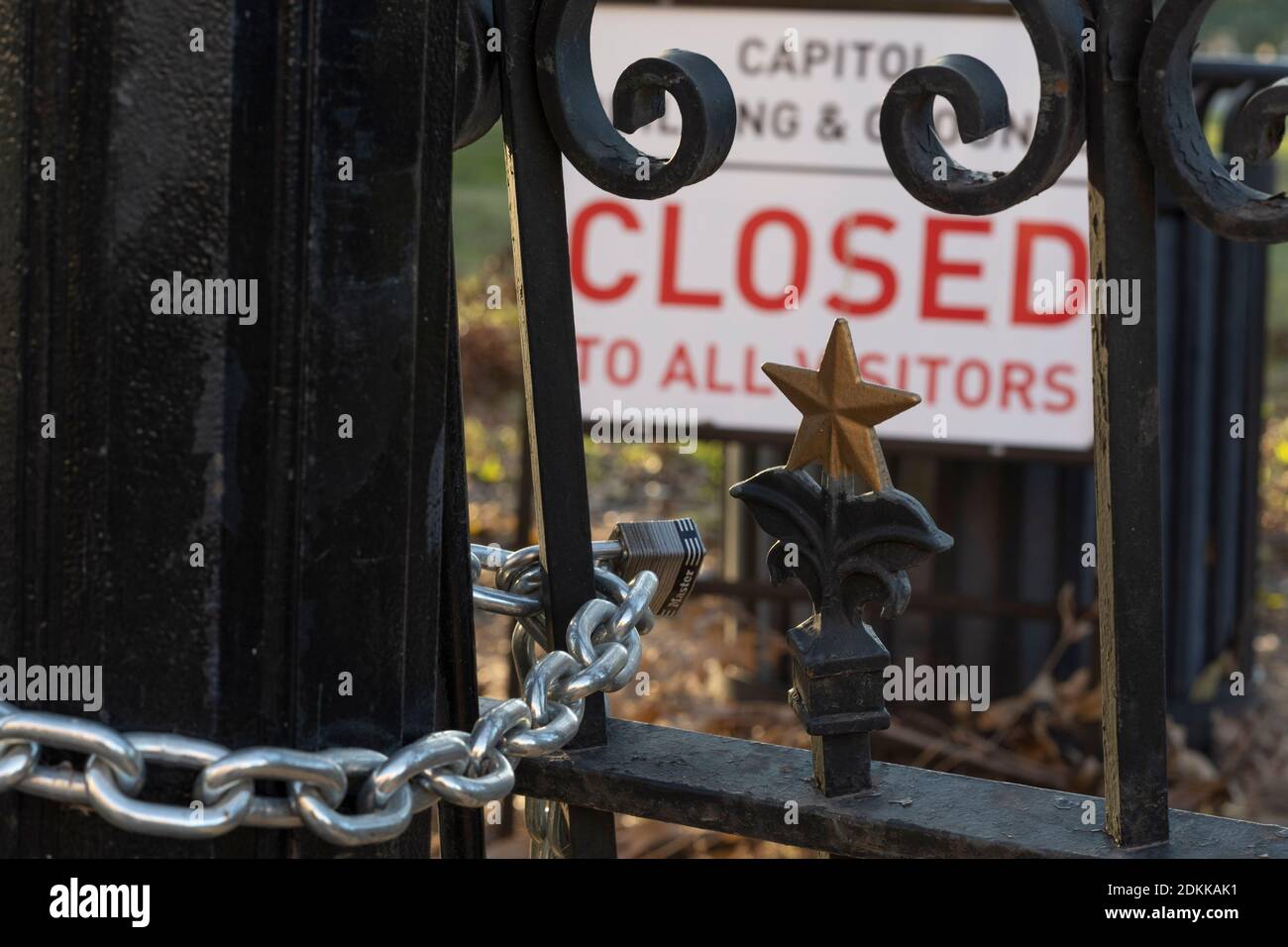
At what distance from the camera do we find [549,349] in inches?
50.3

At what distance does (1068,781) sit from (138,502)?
10.5 feet

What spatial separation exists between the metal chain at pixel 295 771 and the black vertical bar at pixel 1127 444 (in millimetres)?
387

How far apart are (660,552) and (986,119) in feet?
1.47

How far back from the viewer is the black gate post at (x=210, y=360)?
3.24ft

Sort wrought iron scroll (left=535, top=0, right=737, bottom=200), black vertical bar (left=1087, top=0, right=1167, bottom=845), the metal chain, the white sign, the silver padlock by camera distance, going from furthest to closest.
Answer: the white sign, the silver padlock, wrought iron scroll (left=535, top=0, right=737, bottom=200), black vertical bar (left=1087, top=0, right=1167, bottom=845), the metal chain

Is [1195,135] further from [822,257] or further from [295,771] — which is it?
[822,257]

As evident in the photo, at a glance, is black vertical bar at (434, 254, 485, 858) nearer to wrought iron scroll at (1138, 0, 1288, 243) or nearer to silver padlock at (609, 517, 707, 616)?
silver padlock at (609, 517, 707, 616)

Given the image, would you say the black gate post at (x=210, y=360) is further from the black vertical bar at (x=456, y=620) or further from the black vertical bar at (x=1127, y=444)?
the black vertical bar at (x=1127, y=444)

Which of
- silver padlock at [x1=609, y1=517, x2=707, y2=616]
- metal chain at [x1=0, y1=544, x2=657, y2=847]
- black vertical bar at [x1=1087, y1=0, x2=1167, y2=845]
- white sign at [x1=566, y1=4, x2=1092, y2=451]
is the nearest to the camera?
metal chain at [x1=0, y1=544, x2=657, y2=847]

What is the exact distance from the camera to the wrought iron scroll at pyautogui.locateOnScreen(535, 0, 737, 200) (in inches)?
46.1

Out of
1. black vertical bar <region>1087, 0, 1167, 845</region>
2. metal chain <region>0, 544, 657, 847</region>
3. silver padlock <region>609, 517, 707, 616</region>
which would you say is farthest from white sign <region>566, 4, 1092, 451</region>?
metal chain <region>0, 544, 657, 847</region>

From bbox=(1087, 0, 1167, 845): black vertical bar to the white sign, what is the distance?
8.14 ft

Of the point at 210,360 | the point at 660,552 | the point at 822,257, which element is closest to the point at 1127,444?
the point at 660,552

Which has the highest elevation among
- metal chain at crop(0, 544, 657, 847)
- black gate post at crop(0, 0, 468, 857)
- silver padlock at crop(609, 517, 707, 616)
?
black gate post at crop(0, 0, 468, 857)
